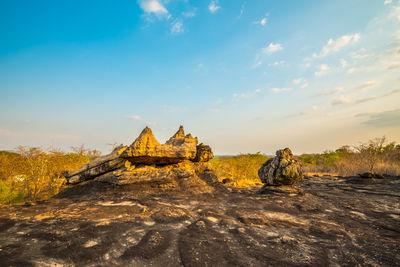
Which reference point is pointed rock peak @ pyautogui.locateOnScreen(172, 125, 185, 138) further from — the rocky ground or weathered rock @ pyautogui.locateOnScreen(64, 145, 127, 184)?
the rocky ground

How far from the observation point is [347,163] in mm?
26828

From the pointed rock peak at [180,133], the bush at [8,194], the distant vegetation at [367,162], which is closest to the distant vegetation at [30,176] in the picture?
the bush at [8,194]

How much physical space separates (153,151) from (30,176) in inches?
293

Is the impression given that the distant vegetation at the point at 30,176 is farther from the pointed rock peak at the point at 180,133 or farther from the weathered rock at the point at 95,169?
the pointed rock peak at the point at 180,133

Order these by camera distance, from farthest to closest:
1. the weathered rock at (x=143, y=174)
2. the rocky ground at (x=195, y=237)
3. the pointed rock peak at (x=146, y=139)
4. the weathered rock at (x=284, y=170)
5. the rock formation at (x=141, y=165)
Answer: the weathered rock at (x=284, y=170)
the pointed rock peak at (x=146, y=139)
the rock formation at (x=141, y=165)
the weathered rock at (x=143, y=174)
the rocky ground at (x=195, y=237)

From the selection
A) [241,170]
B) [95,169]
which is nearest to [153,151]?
[95,169]

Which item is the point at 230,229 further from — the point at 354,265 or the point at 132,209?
the point at 132,209

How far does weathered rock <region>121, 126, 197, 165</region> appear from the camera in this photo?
9.60 meters

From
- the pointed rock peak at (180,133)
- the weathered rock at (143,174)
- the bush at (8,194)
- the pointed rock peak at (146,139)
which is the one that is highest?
the pointed rock peak at (180,133)

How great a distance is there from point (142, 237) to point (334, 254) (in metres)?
4.50

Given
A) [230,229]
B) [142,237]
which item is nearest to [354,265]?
[230,229]

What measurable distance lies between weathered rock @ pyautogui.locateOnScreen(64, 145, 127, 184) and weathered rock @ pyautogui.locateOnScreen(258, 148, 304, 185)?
9.94 m

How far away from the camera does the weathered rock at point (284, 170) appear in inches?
403

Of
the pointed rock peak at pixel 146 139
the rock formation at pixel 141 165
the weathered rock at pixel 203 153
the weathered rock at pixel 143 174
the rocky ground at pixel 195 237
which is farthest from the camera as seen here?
the weathered rock at pixel 203 153
